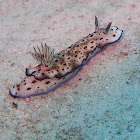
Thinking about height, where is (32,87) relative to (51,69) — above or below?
below

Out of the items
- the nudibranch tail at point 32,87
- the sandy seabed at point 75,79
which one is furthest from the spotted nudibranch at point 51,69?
the sandy seabed at point 75,79

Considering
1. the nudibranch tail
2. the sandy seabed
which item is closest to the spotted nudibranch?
the nudibranch tail

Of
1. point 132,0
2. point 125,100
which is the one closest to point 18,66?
point 125,100

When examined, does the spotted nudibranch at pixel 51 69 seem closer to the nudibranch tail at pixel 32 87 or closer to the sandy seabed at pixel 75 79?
the nudibranch tail at pixel 32 87

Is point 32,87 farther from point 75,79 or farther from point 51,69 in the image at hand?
point 75,79

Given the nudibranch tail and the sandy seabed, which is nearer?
the sandy seabed

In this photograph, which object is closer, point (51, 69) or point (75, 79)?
point (51, 69)

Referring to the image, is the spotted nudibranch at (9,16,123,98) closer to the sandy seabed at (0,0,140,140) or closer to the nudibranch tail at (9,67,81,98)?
the nudibranch tail at (9,67,81,98)

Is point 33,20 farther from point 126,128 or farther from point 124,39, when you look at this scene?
point 126,128

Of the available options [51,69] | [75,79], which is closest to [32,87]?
[51,69]
